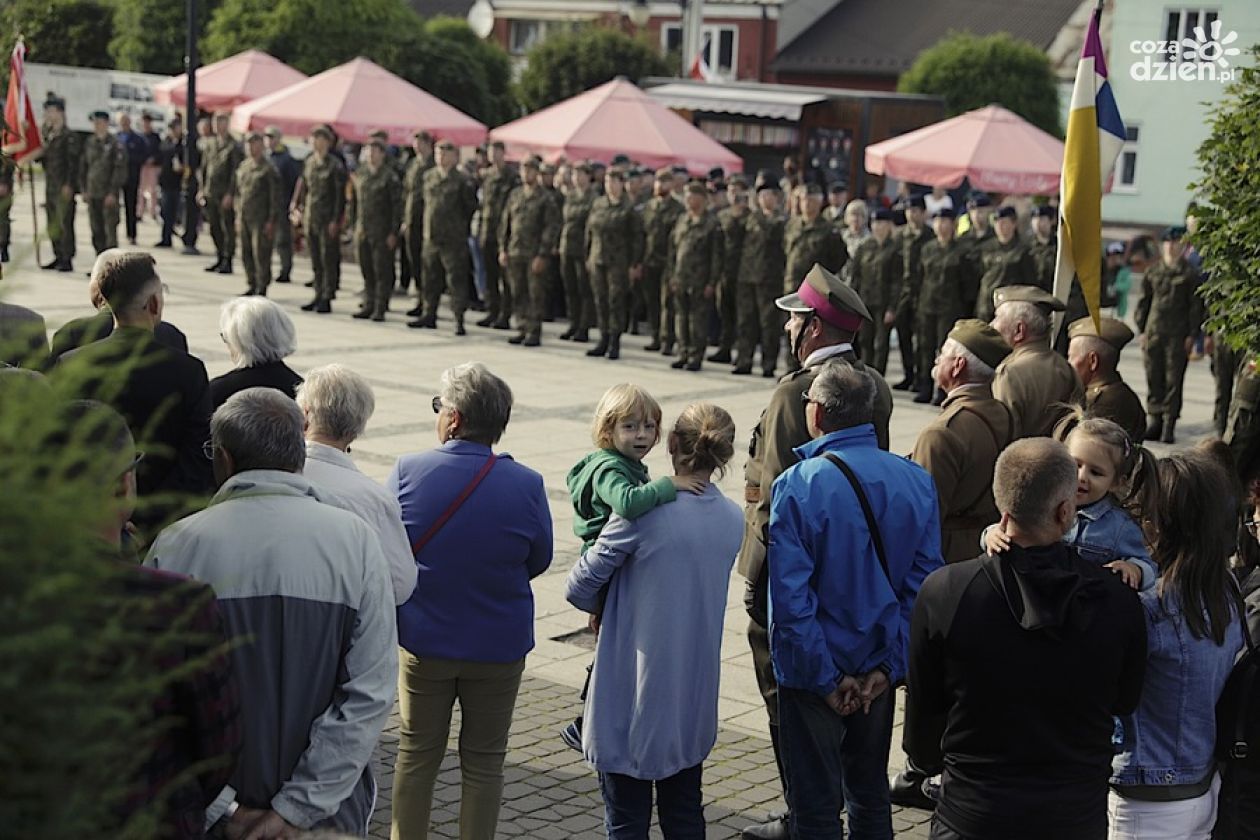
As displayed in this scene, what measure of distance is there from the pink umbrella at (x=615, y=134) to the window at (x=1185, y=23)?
72.2 feet

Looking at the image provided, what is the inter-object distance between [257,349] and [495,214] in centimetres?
1422

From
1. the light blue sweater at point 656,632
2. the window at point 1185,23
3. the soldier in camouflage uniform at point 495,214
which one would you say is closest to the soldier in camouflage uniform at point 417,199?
the soldier in camouflage uniform at point 495,214

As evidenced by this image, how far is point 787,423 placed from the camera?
5926mm

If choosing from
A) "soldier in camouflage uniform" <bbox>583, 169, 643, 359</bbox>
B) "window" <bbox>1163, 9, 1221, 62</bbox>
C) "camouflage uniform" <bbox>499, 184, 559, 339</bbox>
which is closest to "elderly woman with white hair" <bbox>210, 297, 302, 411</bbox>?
"soldier in camouflage uniform" <bbox>583, 169, 643, 359</bbox>

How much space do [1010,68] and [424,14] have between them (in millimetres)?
35686

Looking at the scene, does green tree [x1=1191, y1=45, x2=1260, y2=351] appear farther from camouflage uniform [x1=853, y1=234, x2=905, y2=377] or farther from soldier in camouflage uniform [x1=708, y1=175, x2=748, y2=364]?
soldier in camouflage uniform [x1=708, y1=175, x2=748, y2=364]

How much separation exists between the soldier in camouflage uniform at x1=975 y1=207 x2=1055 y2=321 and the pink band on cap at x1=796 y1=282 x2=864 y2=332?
10.1 m

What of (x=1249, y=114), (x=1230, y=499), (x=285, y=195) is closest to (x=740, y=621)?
(x=1249, y=114)

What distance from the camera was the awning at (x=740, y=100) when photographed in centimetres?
3006

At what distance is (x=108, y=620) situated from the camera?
2.00 metres

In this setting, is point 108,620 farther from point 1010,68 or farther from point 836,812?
point 1010,68

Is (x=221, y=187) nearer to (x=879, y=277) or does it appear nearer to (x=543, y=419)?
(x=879, y=277)

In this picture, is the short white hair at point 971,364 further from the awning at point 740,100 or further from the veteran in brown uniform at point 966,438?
the awning at point 740,100

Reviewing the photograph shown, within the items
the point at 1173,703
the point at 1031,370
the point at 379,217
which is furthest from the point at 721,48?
the point at 1173,703
